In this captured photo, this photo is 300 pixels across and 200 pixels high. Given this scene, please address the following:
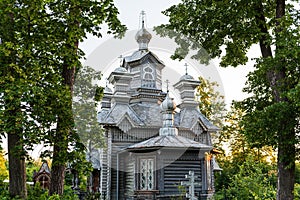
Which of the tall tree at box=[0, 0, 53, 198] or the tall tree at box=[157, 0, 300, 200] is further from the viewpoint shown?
the tall tree at box=[157, 0, 300, 200]

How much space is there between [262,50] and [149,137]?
36.3 feet

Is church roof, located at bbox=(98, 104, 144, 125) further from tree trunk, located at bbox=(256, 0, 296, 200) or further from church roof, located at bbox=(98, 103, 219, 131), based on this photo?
tree trunk, located at bbox=(256, 0, 296, 200)

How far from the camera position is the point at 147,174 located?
16844 mm

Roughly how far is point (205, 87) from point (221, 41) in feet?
71.2

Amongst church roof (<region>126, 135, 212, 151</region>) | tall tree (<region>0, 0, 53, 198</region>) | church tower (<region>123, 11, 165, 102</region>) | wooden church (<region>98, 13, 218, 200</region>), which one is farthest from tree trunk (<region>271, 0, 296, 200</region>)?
church tower (<region>123, 11, 165, 102</region>)

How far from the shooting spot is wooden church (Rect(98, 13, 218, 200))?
16.4 m

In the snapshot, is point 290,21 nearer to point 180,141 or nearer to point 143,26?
point 180,141

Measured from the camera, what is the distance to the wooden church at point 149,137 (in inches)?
647

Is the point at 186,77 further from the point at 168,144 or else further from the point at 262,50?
the point at 262,50

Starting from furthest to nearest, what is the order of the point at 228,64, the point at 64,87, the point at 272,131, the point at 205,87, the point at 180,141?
the point at 205,87 < the point at 180,141 < the point at 228,64 < the point at 272,131 < the point at 64,87

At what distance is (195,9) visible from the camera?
11250 millimetres

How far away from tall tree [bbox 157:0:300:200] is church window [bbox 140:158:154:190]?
678 centimetres

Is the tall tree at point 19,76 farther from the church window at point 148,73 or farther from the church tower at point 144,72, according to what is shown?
the church window at point 148,73

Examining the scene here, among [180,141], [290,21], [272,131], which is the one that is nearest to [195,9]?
[290,21]
